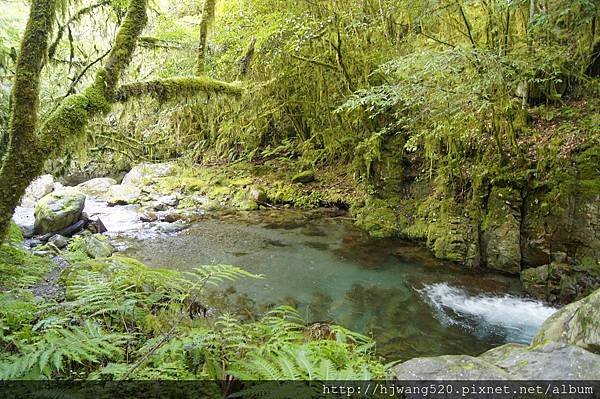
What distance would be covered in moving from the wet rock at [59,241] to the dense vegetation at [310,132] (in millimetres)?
1530

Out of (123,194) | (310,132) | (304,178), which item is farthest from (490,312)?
(123,194)

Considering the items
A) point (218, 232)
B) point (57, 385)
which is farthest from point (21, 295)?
point (218, 232)

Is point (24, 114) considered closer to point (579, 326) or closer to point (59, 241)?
point (579, 326)

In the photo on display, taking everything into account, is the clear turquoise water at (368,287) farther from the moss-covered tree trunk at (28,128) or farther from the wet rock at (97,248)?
the moss-covered tree trunk at (28,128)

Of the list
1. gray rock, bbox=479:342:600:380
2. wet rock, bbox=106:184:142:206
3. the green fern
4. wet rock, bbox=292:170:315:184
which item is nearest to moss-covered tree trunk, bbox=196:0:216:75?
the green fern

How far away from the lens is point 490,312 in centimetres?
564

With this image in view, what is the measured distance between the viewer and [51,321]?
2.56m

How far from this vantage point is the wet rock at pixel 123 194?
12.6m

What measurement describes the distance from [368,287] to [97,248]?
5.21m

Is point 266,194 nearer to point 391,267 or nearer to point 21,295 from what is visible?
point 391,267

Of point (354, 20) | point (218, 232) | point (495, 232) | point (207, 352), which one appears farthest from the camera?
point (218, 232)

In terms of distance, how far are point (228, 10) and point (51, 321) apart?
31.7ft

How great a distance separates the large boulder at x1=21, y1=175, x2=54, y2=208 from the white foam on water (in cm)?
1154

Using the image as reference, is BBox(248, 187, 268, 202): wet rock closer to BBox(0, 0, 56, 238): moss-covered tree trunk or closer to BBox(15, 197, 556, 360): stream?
BBox(15, 197, 556, 360): stream
